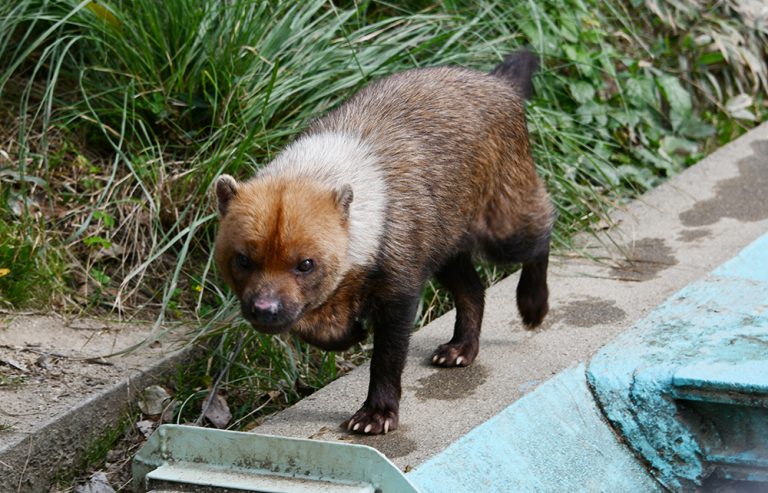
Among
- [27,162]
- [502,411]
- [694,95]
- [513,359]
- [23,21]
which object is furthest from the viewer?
[694,95]

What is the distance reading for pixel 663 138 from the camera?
25.5 ft

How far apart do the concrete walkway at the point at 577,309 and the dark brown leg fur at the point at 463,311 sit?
6 cm

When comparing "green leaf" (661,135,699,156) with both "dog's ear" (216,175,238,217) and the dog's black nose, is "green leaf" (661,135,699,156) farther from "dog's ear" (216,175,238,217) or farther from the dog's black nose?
the dog's black nose

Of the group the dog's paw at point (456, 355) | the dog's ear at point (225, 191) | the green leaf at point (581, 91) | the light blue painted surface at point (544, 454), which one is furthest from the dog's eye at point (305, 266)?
the green leaf at point (581, 91)

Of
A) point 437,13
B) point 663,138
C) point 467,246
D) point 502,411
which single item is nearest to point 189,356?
point 467,246

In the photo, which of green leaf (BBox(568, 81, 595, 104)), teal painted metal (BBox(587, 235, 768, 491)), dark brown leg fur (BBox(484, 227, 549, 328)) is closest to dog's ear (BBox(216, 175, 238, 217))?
dark brown leg fur (BBox(484, 227, 549, 328))

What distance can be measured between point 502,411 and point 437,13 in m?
3.55

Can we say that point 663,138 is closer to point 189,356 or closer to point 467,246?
point 467,246

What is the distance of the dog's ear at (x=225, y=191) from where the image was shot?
13.3 ft

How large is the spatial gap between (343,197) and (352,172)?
0.31 m

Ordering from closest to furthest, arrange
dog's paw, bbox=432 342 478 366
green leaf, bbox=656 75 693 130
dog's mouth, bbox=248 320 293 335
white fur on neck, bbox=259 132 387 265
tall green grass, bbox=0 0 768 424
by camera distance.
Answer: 1. dog's mouth, bbox=248 320 293 335
2. white fur on neck, bbox=259 132 387 265
3. dog's paw, bbox=432 342 478 366
4. tall green grass, bbox=0 0 768 424
5. green leaf, bbox=656 75 693 130

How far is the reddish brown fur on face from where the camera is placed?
3.87 metres

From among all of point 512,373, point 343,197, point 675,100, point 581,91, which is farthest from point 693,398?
point 675,100

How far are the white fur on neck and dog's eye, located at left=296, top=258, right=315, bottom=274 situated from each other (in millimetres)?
220
